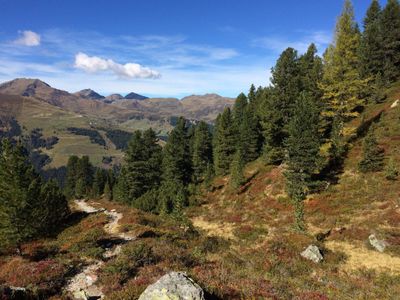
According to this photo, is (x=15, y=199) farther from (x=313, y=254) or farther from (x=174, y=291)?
(x=313, y=254)

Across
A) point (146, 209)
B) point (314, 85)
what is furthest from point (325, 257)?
point (146, 209)

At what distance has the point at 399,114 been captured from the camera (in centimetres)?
4288

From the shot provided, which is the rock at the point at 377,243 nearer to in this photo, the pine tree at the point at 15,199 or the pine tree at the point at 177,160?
the pine tree at the point at 15,199

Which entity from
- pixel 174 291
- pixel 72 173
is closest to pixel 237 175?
pixel 174 291

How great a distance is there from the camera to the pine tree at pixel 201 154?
205 ft

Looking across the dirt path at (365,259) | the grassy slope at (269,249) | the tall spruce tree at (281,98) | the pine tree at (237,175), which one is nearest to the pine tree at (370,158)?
the grassy slope at (269,249)

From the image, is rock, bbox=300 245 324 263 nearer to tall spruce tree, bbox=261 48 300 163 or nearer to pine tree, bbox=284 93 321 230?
pine tree, bbox=284 93 321 230

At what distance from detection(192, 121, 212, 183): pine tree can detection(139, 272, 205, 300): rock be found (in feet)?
166

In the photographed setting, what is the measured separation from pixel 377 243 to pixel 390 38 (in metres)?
50.8

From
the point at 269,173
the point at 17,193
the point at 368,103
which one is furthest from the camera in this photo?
the point at 368,103

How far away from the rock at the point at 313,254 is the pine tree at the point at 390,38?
51.6m

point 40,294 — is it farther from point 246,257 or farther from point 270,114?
point 270,114

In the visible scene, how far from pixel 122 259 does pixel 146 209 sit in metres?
34.0

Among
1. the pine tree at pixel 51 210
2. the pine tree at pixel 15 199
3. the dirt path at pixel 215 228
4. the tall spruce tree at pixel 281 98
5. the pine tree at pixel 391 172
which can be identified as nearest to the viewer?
the pine tree at pixel 15 199
